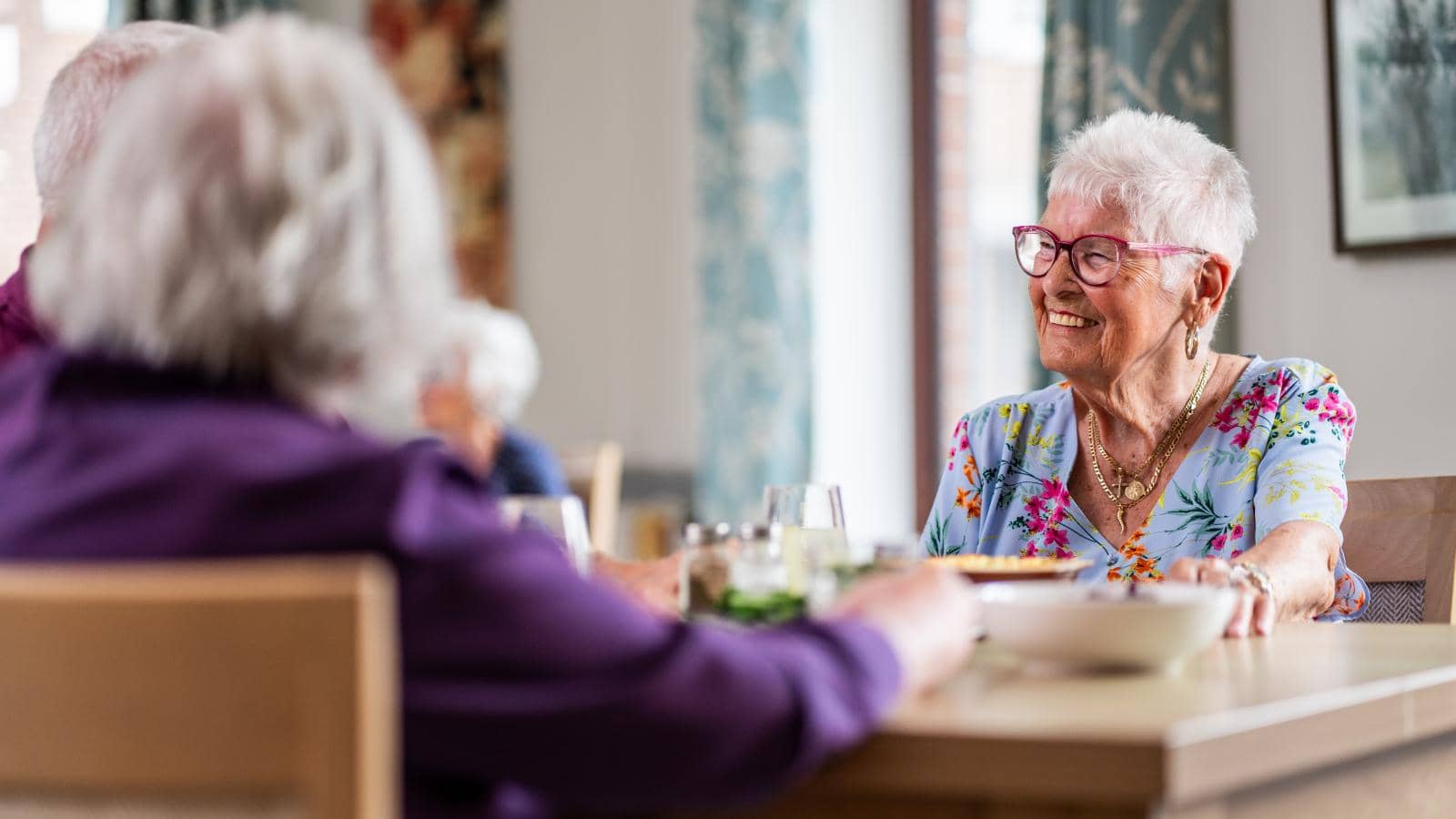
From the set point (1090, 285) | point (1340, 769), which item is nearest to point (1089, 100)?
point (1090, 285)

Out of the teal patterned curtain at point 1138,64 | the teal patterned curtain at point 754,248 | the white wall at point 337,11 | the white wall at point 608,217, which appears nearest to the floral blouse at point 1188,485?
the teal patterned curtain at point 1138,64

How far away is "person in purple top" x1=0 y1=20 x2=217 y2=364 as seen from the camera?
198cm

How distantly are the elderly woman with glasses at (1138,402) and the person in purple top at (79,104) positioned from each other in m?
1.22

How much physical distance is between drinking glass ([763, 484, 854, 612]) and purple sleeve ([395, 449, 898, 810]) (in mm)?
422

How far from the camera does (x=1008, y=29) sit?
447cm

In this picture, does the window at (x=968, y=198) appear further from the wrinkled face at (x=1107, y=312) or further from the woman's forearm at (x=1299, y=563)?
the woman's forearm at (x=1299, y=563)

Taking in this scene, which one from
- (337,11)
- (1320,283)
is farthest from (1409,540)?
(337,11)

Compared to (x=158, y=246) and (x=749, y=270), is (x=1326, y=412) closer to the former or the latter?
(x=158, y=246)

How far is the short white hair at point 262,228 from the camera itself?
0.91 m

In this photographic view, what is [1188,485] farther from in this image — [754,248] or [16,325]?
[754,248]

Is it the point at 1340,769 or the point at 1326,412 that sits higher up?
the point at 1326,412

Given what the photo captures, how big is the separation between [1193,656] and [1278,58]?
2.65 metres

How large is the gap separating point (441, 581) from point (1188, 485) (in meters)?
1.55

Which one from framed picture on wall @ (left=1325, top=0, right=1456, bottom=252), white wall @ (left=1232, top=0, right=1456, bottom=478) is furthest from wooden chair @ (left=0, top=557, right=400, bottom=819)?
framed picture on wall @ (left=1325, top=0, right=1456, bottom=252)
